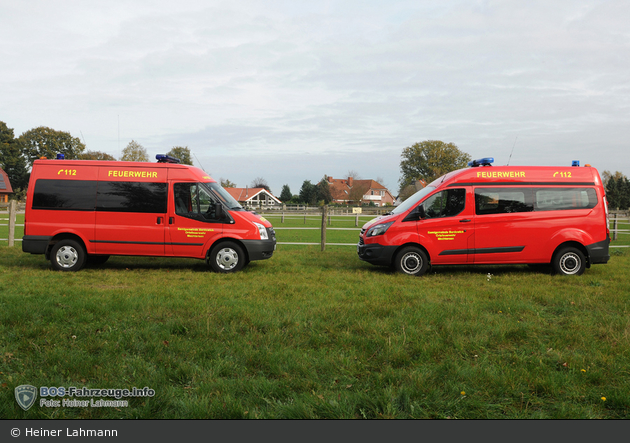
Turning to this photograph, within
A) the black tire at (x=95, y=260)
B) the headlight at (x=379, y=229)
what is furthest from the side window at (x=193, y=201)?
the headlight at (x=379, y=229)

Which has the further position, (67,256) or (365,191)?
(365,191)

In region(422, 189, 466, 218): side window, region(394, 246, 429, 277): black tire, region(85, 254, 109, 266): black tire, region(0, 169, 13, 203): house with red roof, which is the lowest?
region(85, 254, 109, 266): black tire

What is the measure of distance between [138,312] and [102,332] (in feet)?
2.64

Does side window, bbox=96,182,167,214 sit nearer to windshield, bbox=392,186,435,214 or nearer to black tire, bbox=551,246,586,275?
windshield, bbox=392,186,435,214

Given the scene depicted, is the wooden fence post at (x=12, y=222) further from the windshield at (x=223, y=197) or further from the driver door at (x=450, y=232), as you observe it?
the driver door at (x=450, y=232)

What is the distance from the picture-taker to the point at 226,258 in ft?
29.7

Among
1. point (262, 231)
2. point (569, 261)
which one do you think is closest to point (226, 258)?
point (262, 231)

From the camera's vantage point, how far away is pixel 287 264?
10320mm

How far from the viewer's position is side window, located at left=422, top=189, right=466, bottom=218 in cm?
884

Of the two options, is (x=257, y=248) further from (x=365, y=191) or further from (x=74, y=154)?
(x=365, y=191)

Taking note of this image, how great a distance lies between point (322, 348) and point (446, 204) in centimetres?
559

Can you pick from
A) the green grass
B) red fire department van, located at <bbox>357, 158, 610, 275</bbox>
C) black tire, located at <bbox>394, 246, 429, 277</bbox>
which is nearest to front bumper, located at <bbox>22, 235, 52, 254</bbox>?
the green grass

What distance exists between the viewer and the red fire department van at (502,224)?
877 cm

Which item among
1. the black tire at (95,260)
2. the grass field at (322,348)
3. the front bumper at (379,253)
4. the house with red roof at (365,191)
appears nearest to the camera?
the grass field at (322,348)
